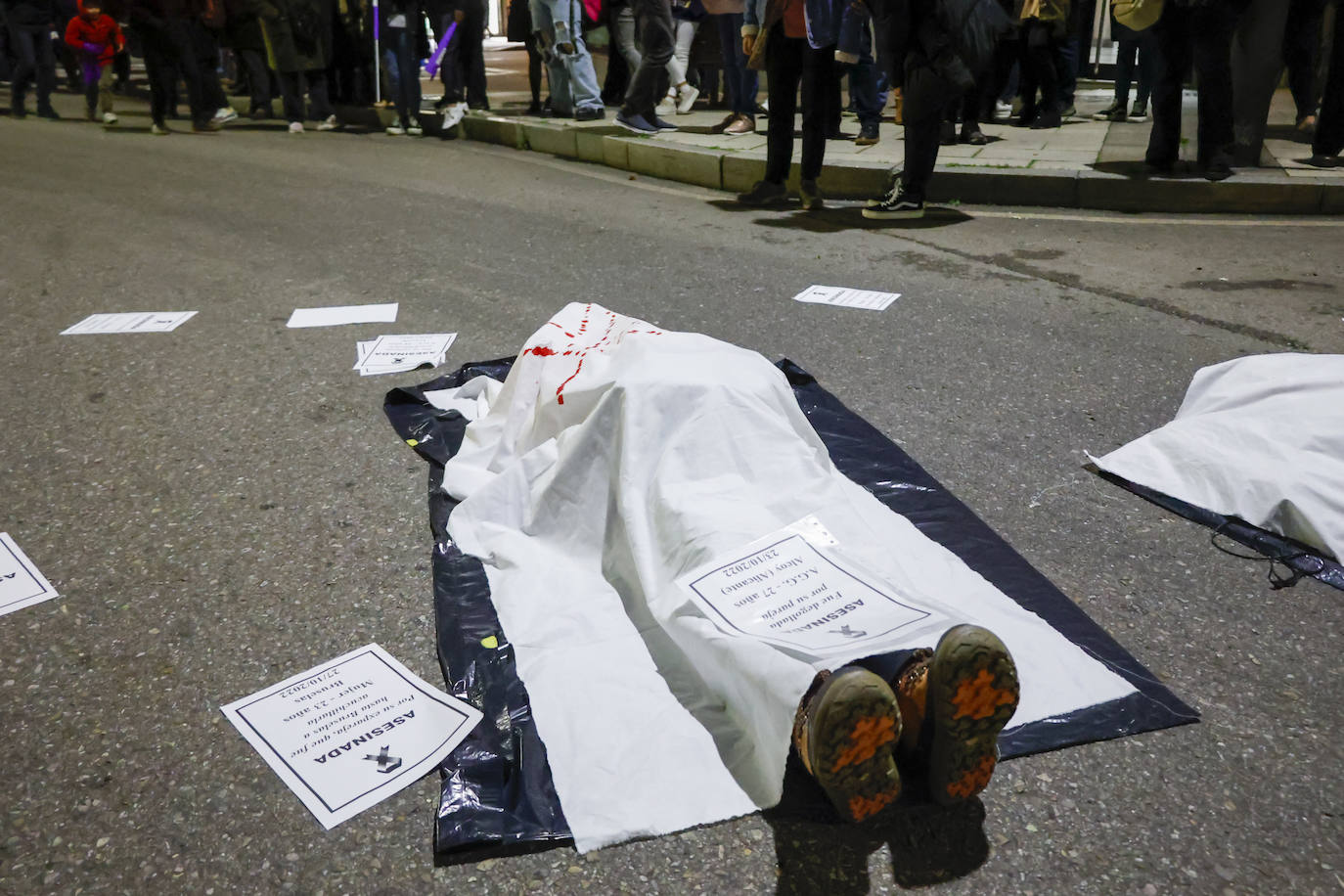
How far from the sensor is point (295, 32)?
9375 millimetres

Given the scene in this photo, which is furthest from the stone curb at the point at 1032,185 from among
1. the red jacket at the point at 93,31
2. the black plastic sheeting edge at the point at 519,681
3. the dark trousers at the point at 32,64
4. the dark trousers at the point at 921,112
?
the dark trousers at the point at 32,64

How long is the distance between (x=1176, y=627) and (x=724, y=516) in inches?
33.3

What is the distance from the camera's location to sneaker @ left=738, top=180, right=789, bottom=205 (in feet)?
19.0

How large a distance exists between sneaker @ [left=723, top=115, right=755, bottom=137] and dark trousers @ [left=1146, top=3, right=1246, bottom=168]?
9.57 ft

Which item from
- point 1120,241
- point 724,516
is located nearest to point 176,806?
point 724,516

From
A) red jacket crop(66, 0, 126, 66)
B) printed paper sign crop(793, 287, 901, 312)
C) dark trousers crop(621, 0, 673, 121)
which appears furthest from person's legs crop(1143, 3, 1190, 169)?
red jacket crop(66, 0, 126, 66)

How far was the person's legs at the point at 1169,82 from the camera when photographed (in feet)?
17.6

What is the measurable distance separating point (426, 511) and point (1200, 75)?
502cm

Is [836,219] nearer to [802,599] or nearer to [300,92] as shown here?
[802,599]

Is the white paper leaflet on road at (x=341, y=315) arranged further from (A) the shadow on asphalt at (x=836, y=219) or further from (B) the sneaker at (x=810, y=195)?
A: (B) the sneaker at (x=810, y=195)

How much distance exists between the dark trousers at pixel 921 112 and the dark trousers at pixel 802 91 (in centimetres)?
44

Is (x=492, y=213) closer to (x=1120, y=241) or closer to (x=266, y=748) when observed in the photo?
(x=1120, y=241)

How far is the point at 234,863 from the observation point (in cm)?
137

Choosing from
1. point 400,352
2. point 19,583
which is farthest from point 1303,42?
point 19,583
